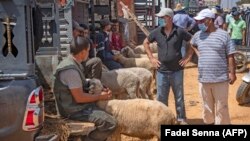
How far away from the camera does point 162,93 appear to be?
689cm

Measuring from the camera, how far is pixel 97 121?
472 centimetres

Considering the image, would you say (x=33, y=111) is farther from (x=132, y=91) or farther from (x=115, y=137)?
(x=132, y=91)

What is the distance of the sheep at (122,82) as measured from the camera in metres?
7.73

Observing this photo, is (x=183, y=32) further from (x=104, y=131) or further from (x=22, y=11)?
(x=22, y=11)

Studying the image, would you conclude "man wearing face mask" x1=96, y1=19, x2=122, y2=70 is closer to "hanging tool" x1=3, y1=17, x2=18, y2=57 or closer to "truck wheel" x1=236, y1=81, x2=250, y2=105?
"truck wheel" x1=236, y1=81, x2=250, y2=105

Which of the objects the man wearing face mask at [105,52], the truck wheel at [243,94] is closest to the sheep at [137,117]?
the truck wheel at [243,94]

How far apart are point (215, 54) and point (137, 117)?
144cm

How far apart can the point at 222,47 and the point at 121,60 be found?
4.11 metres

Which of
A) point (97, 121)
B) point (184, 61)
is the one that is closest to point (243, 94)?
point (184, 61)

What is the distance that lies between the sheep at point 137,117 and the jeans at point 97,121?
0.62 metres

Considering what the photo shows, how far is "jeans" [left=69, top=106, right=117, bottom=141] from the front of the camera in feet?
15.5

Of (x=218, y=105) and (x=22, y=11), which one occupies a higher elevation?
(x=22, y=11)

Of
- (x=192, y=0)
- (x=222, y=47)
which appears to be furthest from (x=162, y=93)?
(x=192, y=0)

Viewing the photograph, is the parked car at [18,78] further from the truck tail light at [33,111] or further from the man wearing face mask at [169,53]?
the man wearing face mask at [169,53]
